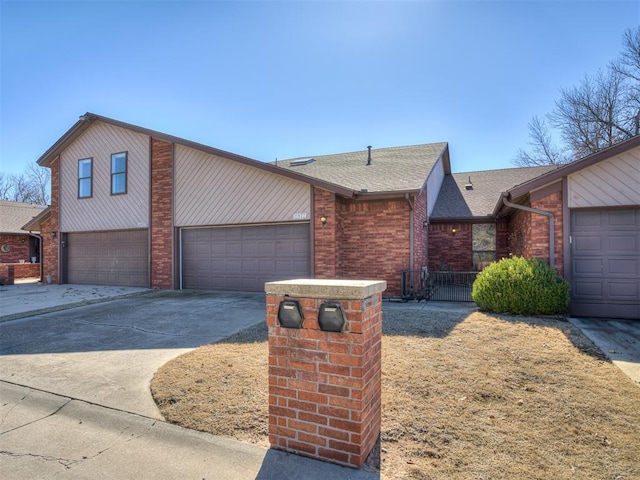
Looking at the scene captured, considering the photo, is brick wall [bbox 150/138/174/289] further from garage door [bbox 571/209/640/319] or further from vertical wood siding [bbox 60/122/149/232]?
garage door [bbox 571/209/640/319]

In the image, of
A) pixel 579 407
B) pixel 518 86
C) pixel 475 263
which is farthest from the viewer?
pixel 475 263

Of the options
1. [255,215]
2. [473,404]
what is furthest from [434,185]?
[473,404]

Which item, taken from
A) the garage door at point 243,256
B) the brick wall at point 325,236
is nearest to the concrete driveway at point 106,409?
the brick wall at point 325,236

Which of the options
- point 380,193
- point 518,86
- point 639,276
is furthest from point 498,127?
point 639,276

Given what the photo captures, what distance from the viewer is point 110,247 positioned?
560 inches

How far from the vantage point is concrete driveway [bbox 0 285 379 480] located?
2.42 metres

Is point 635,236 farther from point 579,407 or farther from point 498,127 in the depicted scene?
point 498,127

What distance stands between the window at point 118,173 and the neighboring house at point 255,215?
0.17 ft

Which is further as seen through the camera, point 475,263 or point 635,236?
point 475,263

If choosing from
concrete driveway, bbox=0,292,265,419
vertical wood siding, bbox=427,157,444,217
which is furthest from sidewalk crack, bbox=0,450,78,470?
vertical wood siding, bbox=427,157,444,217

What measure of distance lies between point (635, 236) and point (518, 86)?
25.8 ft

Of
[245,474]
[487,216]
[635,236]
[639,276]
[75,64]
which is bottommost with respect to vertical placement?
[245,474]

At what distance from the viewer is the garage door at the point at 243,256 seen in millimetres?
10930

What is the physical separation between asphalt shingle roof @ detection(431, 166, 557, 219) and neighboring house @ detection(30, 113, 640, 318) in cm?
9
